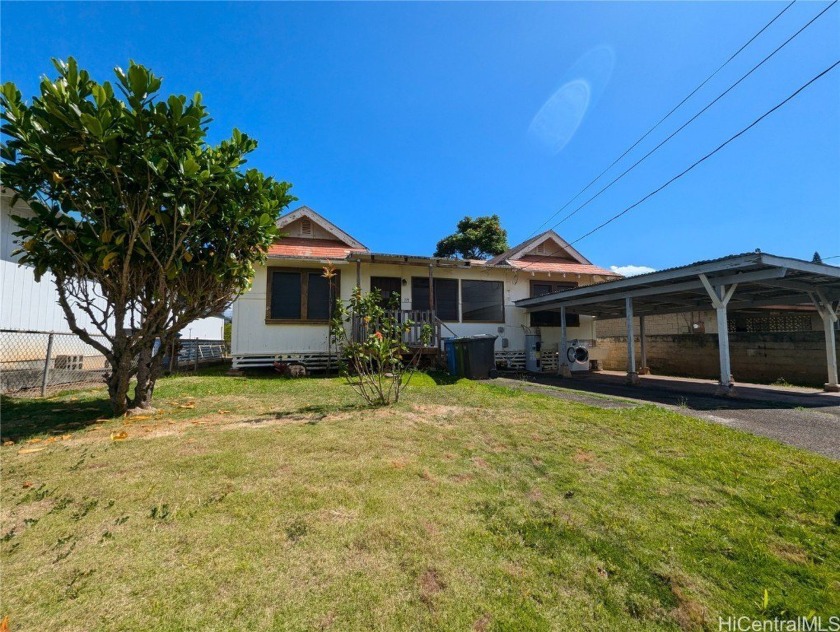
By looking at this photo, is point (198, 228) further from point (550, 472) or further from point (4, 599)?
point (550, 472)

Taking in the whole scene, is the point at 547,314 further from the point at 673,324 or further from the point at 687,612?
the point at 687,612

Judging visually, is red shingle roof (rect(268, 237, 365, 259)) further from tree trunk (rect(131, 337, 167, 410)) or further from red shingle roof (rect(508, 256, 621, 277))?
red shingle roof (rect(508, 256, 621, 277))

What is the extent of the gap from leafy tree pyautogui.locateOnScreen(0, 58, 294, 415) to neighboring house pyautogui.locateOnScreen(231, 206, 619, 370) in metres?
4.14

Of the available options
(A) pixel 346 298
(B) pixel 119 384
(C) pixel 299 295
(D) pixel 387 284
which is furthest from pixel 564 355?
(B) pixel 119 384

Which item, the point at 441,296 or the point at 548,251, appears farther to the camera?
the point at 548,251

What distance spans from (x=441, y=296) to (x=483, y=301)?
1.67 metres

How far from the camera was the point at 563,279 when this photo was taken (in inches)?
534

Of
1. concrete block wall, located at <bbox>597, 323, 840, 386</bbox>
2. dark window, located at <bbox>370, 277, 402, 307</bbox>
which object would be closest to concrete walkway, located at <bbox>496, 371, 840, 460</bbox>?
concrete block wall, located at <bbox>597, 323, 840, 386</bbox>

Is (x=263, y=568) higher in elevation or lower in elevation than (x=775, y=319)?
lower

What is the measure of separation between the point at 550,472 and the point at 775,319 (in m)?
15.5

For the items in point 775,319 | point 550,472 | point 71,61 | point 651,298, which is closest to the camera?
point 550,472

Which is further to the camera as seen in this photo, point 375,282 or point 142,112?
point 375,282

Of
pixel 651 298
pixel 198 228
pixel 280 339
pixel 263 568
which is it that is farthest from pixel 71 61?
pixel 651 298

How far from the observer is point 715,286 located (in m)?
7.45
